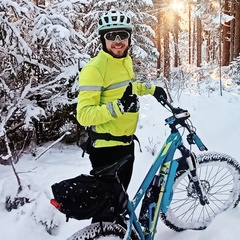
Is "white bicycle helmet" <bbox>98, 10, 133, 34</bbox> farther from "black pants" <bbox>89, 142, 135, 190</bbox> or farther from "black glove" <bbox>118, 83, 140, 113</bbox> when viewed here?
"black pants" <bbox>89, 142, 135, 190</bbox>

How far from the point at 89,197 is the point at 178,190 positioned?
1490mm

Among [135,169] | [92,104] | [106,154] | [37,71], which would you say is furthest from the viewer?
[37,71]

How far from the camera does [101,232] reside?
2.27 metres

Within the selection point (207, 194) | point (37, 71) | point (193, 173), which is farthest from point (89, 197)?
point (37, 71)

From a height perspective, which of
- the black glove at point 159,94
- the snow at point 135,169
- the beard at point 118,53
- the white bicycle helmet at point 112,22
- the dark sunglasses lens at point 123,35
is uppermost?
the white bicycle helmet at point 112,22

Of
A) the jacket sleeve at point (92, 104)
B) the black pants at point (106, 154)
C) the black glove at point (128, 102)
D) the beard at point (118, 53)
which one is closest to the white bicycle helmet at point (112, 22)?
the beard at point (118, 53)

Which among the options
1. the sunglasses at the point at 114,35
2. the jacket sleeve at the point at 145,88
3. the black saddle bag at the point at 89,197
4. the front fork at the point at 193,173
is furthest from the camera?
the jacket sleeve at the point at 145,88

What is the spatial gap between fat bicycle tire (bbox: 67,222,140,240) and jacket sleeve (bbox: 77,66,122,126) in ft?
2.53

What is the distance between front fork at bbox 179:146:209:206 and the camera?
2921 mm

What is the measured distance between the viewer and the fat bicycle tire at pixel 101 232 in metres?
2.19

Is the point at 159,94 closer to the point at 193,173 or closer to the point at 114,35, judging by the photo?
the point at 114,35

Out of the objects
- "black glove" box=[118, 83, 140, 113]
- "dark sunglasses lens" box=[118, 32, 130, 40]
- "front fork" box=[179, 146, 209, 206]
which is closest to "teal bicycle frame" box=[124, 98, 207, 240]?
"front fork" box=[179, 146, 209, 206]

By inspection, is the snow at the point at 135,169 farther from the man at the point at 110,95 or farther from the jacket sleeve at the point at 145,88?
the jacket sleeve at the point at 145,88

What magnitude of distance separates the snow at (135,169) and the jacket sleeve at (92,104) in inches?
63.8
